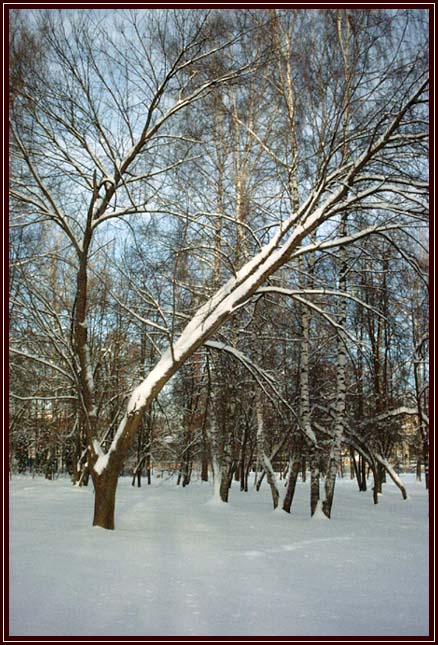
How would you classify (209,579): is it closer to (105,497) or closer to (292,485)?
(105,497)

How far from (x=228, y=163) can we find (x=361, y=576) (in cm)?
1029

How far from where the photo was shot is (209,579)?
5414mm

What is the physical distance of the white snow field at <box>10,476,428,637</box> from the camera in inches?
165

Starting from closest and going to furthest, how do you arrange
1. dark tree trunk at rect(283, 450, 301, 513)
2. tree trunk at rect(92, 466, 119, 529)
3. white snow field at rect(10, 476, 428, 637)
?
white snow field at rect(10, 476, 428, 637) → tree trunk at rect(92, 466, 119, 529) → dark tree trunk at rect(283, 450, 301, 513)

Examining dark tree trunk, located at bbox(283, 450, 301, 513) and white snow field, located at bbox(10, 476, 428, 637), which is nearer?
white snow field, located at bbox(10, 476, 428, 637)

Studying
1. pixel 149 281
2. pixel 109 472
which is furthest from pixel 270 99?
pixel 109 472

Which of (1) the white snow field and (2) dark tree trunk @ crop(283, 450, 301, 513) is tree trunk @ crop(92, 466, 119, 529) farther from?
(2) dark tree trunk @ crop(283, 450, 301, 513)

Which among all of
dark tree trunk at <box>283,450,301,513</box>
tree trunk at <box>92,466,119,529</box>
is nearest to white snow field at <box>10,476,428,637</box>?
tree trunk at <box>92,466,119,529</box>

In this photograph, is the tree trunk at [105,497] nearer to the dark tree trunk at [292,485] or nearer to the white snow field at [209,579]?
the white snow field at [209,579]

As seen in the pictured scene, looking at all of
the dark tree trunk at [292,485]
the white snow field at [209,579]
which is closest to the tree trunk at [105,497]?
the white snow field at [209,579]

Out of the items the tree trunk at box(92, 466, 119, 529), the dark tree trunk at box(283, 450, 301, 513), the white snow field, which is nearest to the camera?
the white snow field

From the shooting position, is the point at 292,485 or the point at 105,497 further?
the point at 292,485

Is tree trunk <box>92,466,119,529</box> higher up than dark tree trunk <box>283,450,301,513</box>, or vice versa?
tree trunk <box>92,466,119,529</box>

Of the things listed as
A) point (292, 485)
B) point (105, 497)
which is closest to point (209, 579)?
point (105, 497)
